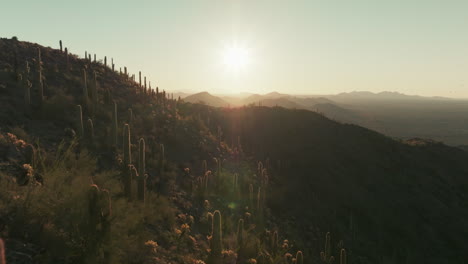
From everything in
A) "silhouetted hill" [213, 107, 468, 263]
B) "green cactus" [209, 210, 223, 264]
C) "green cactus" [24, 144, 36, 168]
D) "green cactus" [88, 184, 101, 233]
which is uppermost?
"green cactus" [24, 144, 36, 168]

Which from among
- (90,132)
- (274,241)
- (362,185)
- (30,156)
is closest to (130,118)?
(90,132)

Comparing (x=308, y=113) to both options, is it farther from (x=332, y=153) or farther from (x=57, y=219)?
(x=57, y=219)

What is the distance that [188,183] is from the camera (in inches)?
554

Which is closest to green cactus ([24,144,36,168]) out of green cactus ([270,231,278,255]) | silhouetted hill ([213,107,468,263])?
green cactus ([270,231,278,255])

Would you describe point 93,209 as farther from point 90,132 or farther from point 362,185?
point 362,185

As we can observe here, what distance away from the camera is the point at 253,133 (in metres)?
34.8

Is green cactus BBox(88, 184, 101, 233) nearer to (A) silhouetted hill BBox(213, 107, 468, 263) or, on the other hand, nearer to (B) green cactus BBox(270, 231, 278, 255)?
(B) green cactus BBox(270, 231, 278, 255)

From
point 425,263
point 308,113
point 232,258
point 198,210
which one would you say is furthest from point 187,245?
point 308,113

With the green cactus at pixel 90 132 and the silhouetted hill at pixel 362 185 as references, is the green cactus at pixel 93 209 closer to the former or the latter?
the green cactus at pixel 90 132

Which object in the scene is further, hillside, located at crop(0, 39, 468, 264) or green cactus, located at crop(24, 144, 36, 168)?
green cactus, located at crop(24, 144, 36, 168)

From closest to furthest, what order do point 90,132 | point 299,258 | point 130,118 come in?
1. point 299,258
2. point 90,132
3. point 130,118

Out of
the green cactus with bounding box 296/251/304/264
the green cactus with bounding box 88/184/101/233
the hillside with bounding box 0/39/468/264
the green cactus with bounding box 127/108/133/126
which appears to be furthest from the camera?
the green cactus with bounding box 127/108/133/126

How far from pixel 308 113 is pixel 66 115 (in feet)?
101

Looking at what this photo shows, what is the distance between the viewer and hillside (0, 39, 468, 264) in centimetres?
636
